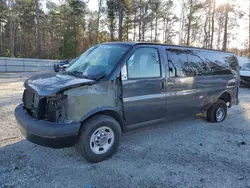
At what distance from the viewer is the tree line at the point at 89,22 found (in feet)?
89.7

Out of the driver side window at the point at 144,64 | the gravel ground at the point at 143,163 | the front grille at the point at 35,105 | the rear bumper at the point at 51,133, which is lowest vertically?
the gravel ground at the point at 143,163

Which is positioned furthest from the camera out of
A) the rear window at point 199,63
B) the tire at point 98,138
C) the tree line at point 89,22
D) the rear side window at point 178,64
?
the tree line at point 89,22

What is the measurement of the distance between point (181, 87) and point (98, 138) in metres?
2.19

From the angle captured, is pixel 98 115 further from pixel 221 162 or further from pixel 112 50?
pixel 221 162

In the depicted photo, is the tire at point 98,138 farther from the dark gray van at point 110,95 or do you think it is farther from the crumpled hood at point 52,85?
the crumpled hood at point 52,85

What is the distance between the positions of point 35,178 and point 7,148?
47.2 inches

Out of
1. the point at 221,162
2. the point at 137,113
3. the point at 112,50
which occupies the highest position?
the point at 112,50

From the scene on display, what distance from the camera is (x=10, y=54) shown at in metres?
28.4

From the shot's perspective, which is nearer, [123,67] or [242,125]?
[123,67]

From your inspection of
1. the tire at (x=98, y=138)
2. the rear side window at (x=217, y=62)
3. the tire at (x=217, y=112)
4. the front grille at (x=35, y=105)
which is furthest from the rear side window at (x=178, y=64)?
the front grille at (x=35, y=105)

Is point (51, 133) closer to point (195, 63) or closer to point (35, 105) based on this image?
point (35, 105)

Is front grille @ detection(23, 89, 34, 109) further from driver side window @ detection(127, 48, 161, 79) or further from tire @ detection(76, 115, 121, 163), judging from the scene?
driver side window @ detection(127, 48, 161, 79)

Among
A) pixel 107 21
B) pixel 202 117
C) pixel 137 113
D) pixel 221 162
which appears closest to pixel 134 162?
pixel 137 113

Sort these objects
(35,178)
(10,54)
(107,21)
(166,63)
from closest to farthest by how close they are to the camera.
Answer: (35,178) < (166,63) < (10,54) < (107,21)
